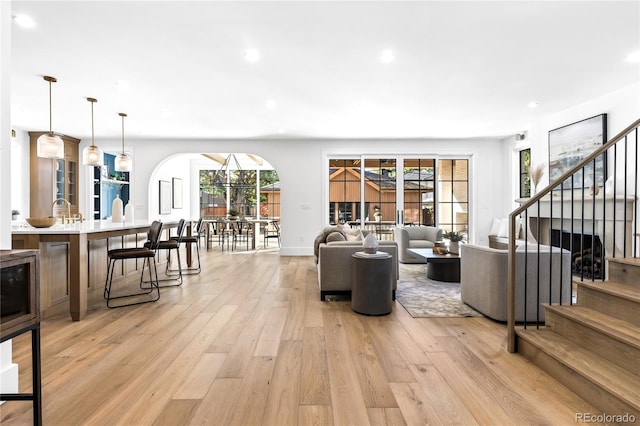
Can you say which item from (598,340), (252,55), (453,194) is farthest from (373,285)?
(453,194)

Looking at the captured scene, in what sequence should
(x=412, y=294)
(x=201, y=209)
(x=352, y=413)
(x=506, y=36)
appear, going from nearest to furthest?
(x=352, y=413) → (x=506, y=36) → (x=412, y=294) → (x=201, y=209)

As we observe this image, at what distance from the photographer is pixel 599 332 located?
202cm

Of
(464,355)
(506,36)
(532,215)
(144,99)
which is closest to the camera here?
(464,355)

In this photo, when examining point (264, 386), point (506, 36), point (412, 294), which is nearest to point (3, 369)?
point (264, 386)

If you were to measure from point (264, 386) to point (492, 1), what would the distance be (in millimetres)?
3166

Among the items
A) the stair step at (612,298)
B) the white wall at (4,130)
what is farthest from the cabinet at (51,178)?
the stair step at (612,298)

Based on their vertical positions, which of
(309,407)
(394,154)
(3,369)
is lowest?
(309,407)

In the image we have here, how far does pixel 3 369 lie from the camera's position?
73.7 inches

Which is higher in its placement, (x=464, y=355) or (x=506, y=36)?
(x=506, y=36)

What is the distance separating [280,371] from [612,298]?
7.31 ft

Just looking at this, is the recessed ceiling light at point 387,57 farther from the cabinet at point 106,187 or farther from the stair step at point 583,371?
the cabinet at point 106,187

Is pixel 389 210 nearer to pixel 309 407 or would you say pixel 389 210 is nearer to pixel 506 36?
pixel 506 36

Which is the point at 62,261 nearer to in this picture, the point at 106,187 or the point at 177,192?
the point at 106,187

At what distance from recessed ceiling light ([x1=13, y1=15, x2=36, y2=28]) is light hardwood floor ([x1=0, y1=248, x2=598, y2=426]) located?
2.61 m
